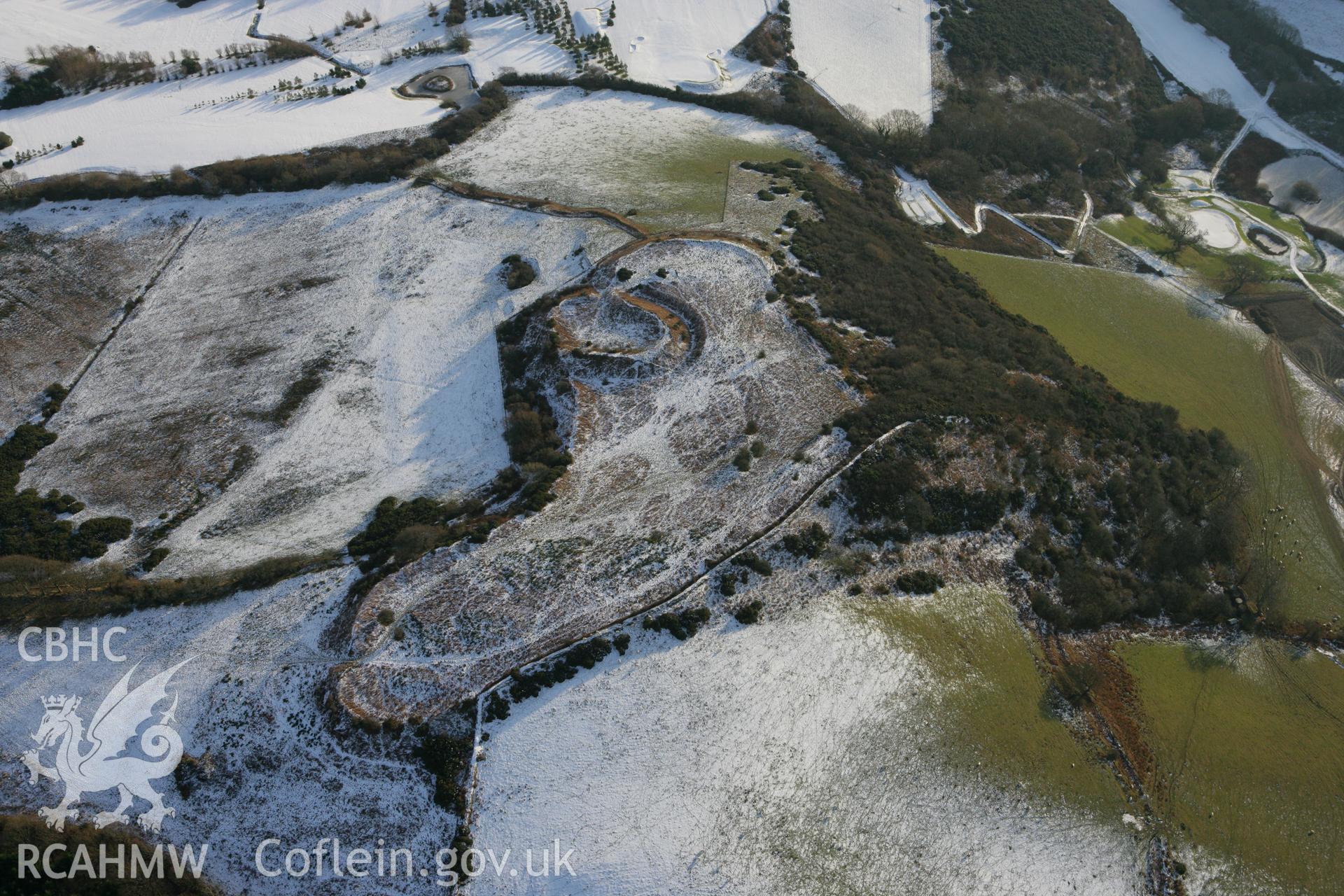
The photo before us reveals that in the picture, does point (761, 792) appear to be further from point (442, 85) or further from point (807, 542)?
point (442, 85)

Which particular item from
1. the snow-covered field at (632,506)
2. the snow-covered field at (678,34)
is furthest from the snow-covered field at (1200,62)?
the snow-covered field at (632,506)

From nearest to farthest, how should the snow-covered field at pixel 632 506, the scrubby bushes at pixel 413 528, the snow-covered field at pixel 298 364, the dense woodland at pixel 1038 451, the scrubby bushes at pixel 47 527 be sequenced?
the snow-covered field at pixel 632 506 < the scrubby bushes at pixel 413 528 < the scrubby bushes at pixel 47 527 < the dense woodland at pixel 1038 451 < the snow-covered field at pixel 298 364

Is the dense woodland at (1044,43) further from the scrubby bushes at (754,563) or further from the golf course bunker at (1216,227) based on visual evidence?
the scrubby bushes at (754,563)

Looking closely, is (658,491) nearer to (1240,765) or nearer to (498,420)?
(498,420)

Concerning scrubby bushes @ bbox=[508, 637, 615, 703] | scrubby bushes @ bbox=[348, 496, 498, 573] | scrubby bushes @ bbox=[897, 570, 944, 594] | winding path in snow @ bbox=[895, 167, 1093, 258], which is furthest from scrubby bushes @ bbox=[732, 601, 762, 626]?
winding path in snow @ bbox=[895, 167, 1093, 258]

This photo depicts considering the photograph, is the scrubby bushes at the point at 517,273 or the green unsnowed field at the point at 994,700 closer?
the green unsnowed field at the point at 994,700

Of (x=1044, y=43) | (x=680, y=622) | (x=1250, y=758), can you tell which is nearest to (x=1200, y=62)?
(x=1044, y=43)
